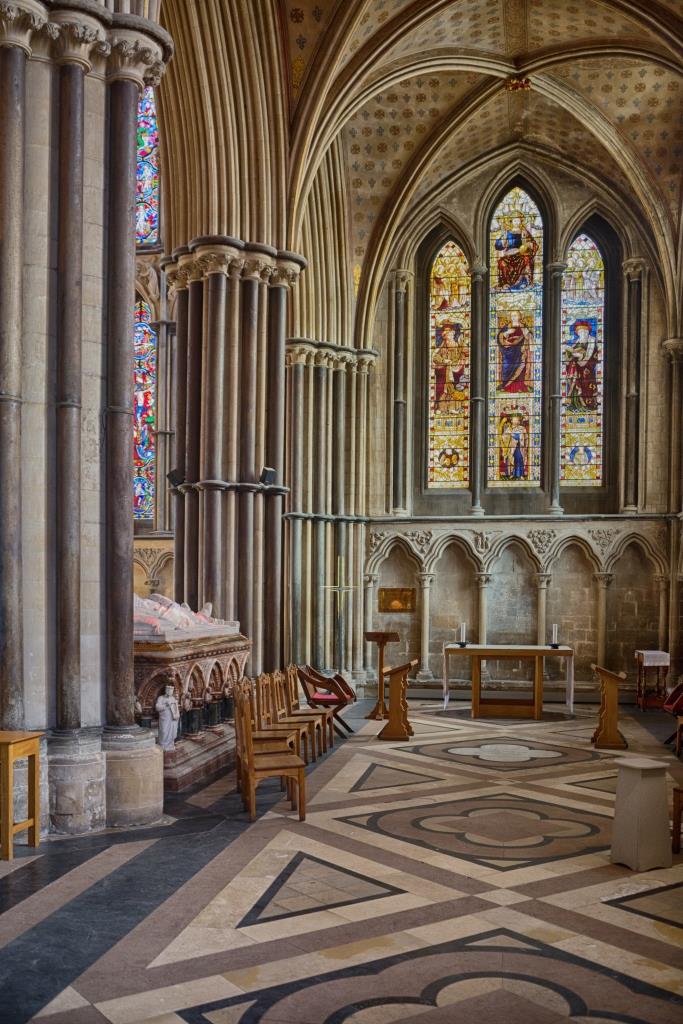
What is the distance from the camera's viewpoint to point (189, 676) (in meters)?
10.2

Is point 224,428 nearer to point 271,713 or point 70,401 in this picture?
point 271,713

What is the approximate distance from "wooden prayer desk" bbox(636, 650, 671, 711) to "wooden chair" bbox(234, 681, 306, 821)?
982 cm

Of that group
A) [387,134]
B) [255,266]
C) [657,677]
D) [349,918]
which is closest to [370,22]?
[255,266]

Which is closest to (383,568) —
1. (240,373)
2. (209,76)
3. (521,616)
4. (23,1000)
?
(521,616)

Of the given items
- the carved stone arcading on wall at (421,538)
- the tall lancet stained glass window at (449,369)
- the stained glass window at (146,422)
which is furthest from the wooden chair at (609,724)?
the stained glass window at (146,422)

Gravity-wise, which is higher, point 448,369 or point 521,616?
point 448,369

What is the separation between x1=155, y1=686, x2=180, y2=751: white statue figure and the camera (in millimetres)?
9422

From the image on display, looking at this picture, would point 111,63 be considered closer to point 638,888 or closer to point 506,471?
point 638,888

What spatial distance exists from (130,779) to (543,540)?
1265cm

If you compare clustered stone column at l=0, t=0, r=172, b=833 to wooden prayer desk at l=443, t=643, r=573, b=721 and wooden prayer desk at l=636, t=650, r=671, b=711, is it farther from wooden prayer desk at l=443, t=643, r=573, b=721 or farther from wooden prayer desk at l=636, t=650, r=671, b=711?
wooden prayer desk at l=636, t=650, r=671, b=711

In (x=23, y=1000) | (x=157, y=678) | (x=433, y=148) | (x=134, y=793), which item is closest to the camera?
(x=23, y=1000)

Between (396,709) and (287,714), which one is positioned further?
(396,709)

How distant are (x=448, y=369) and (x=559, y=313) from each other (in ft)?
7.87

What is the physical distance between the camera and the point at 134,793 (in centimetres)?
795
